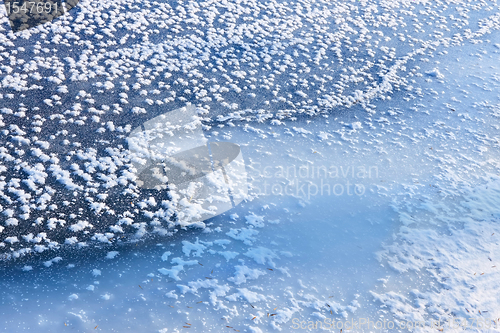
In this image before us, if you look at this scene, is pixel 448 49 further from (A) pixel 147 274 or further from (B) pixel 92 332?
(B) pixel 92 332

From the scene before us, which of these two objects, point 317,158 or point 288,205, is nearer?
point 288,205

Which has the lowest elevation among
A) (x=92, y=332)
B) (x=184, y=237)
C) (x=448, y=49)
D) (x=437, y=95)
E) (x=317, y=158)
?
(x=92, y=332)

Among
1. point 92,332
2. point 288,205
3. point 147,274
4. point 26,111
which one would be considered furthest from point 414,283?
point 26,111

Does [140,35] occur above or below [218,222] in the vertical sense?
above

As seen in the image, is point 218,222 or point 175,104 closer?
point 218,222

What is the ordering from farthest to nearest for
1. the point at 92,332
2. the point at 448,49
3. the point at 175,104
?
the point at 448,49 < the point at 175,104 < the point at 92,332

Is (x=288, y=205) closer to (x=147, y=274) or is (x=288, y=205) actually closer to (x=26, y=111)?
(x=147, y=274)

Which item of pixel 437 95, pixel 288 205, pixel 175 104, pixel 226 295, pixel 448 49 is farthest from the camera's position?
pixel 448 49

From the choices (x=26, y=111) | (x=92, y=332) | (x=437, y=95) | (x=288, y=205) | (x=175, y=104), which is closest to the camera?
(x=92, y=332)

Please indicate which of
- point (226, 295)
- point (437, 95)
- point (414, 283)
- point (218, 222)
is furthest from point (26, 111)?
point (437, 95)
